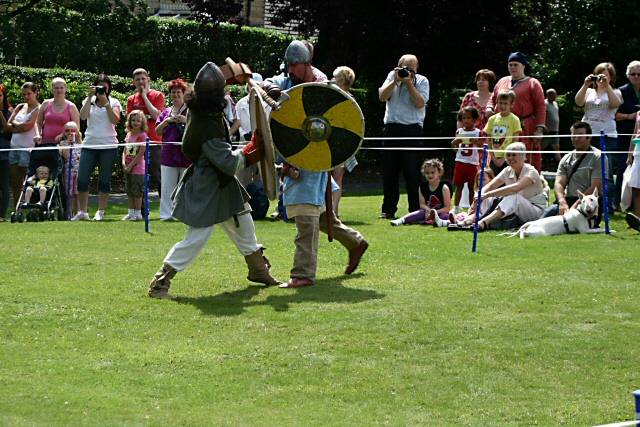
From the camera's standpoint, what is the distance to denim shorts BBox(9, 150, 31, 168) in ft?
61.9

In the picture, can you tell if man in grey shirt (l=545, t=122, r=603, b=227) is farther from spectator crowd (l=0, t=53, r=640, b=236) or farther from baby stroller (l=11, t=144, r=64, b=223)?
baby stroller (l=11, t=144, r=64, b=223)

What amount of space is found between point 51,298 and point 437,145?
17529 mm

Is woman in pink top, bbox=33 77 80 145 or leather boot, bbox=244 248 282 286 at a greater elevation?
woman in pink top, bbox=33 77 80 145

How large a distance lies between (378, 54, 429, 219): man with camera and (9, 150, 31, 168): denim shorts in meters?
5.06

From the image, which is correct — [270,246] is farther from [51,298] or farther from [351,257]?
[51,298]

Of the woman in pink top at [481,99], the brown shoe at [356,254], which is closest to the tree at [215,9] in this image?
the woman in pink top at [481,99]

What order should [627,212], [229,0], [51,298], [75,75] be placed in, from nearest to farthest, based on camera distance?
[51,298], [627,212], [75,75], [229,0]

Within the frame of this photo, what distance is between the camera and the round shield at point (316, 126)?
451 inches

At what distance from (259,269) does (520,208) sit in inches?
190

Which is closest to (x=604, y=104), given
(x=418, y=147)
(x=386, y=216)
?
(x=418, y=147)

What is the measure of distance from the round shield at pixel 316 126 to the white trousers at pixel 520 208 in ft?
15.0

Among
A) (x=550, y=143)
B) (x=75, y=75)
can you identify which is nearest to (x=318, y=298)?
(x=550, y=143)

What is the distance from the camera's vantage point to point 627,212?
16.4m

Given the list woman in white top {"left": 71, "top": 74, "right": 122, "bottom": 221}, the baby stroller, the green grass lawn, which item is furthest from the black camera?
the baby stroller
